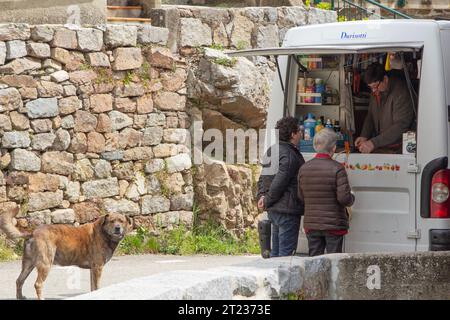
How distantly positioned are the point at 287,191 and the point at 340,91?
1.04 meters

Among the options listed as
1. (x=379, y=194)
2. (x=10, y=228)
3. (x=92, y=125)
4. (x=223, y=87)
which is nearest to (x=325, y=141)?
(x=379, y=194)

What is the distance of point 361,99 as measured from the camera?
10117mm

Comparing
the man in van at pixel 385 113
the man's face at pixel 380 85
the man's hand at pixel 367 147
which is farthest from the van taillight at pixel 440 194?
the man's face at pixel 380 85

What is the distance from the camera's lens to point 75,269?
474 inches

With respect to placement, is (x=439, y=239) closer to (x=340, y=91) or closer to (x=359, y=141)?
(x=359, y=141)

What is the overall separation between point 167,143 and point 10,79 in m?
2.43

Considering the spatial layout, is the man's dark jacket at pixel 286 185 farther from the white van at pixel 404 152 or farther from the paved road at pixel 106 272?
the paved road at pixel 106 272

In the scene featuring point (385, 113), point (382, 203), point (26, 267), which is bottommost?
point (26, 267)

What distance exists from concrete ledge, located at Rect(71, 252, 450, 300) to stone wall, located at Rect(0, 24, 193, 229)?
5.67 meters

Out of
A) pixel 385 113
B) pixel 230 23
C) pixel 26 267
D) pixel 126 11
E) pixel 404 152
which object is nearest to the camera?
pixel 404 152

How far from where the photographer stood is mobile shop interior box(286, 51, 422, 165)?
9586 mm

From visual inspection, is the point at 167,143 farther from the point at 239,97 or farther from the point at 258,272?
the point at 258,272

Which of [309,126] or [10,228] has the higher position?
[309,126]

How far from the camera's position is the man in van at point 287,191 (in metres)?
9.90
